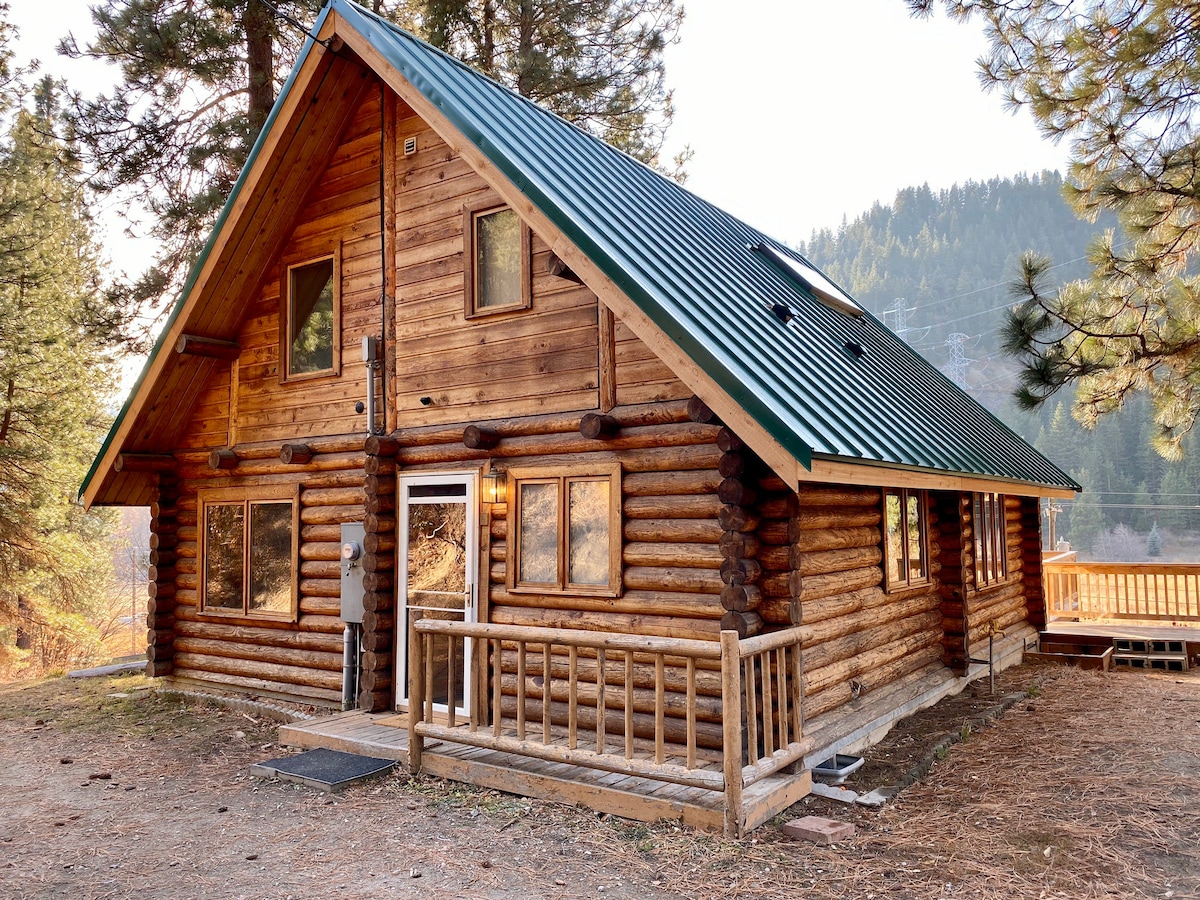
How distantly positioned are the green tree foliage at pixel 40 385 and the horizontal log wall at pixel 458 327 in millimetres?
9818

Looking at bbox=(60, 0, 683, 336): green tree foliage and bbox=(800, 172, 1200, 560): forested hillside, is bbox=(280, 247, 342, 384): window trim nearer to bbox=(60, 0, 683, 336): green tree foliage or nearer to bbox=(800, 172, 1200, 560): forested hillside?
bbox=(60, 0, 683, 336): green tree foliage

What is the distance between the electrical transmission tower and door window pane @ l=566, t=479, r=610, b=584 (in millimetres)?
78120

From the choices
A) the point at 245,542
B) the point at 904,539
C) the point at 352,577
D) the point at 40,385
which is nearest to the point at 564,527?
the point at 352,577

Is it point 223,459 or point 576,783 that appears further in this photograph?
point 223,459

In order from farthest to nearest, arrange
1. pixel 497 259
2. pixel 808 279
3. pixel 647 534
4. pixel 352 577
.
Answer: pixel 808 279 < pixel 352 577 < pixel 497 259 < pixel 647 534

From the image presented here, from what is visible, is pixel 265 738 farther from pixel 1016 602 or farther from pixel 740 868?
pixel 1016 602

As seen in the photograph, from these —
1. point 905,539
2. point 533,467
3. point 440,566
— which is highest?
point 533,467

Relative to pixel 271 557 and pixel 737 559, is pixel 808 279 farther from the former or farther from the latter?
pixel 271 557

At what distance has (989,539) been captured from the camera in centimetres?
1236

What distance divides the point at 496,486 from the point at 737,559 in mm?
2694

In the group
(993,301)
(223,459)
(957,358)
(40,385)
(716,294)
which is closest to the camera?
(716,294)

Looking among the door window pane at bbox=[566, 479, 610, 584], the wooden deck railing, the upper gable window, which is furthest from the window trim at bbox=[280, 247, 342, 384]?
the wooden deck railing

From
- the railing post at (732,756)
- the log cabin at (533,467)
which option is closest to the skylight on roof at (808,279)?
the log cabin at (533,467)

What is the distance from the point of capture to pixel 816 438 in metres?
5.91
